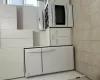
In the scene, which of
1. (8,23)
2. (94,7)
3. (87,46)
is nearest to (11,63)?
(8,23)

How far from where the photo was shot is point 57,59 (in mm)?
1958

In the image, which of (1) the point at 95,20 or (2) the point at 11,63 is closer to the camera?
(1) the point at 95,20

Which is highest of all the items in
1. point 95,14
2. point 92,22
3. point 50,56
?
point 95,14

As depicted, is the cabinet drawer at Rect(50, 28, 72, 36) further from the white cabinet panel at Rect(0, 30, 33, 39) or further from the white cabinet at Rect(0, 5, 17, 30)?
the white cabinet at Rect(0, 5, 17, 30)

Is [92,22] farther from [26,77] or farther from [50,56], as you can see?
[26,77]

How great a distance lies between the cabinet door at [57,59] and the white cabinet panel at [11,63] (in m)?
0.44

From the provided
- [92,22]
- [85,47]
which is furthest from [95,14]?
[85,47]

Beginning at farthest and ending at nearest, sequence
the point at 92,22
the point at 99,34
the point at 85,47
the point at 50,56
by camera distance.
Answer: the point at 50,56 < the point at 85,47 < the point at 92,22 < the point at 99,34

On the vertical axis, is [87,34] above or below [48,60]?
above

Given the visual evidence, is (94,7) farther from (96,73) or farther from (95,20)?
(96,73)

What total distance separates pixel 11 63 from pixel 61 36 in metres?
1.11

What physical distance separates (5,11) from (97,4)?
65.8 inches

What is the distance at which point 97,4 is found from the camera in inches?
55.4

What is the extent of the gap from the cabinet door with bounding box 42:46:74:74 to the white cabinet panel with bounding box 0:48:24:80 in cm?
44
